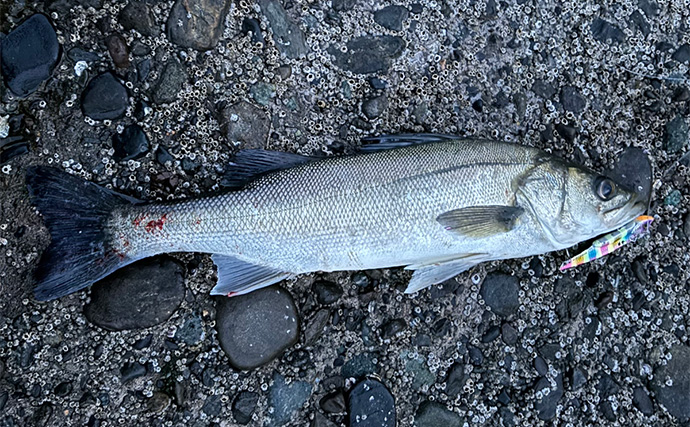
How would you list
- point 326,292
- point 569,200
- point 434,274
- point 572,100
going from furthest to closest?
point 572,100 → point 326,292 → point 434,274 → point 569,200

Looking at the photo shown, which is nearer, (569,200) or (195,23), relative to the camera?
(569,200)

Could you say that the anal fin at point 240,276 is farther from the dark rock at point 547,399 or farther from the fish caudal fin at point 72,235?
the dark rock at point 547,399

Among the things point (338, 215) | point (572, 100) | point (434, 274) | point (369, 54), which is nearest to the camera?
point (338, 215)

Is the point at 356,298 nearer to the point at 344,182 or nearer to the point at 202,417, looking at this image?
the point at 344,182

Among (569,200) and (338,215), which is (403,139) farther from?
(569,200)

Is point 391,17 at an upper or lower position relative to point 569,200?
upper

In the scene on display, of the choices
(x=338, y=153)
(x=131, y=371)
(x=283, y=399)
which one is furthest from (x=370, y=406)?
(x=338, y=153)

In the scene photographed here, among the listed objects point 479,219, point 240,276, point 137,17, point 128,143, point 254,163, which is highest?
point 137,17

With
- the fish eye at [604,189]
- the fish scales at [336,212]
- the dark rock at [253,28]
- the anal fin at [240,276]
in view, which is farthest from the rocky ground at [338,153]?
the fish eye at [604,189]
